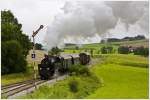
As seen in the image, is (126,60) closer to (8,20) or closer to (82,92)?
(8,20)

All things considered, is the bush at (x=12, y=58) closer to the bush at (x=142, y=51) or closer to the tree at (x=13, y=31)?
the tree at (x=13, y=31)

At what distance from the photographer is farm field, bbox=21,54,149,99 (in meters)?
27.0

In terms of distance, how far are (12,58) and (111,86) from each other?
1497 centimetres

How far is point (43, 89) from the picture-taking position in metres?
27.1

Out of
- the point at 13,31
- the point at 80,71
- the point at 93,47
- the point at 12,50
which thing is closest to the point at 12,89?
the point at 80,71

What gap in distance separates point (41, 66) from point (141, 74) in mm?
12836

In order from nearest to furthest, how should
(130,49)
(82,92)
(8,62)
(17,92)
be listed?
(17,92)
(82,92)
(8,62)
(130,49)

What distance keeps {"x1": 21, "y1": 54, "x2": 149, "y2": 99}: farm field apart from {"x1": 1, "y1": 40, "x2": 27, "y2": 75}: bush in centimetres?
772

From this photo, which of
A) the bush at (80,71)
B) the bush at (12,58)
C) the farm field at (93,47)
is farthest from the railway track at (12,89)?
the farm field at (93,47)

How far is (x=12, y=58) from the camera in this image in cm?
4712

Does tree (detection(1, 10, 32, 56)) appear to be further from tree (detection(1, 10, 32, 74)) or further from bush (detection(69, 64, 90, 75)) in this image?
bush (detection(69, 64, 90, 75))

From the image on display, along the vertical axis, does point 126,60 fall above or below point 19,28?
below

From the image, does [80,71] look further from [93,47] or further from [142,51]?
[93,47]

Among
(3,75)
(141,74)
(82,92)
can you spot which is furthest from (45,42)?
(82,92)
